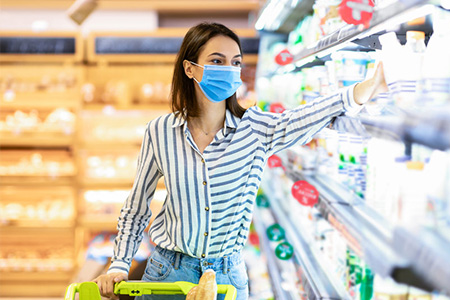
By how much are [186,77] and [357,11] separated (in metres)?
0.76

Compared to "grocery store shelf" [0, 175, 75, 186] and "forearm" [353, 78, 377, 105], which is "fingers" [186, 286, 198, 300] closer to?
"forearm" [353, 78, 377, 105]

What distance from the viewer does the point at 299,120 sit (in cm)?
168

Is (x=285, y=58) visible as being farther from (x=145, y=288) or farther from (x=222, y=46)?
(x=145, y=288)

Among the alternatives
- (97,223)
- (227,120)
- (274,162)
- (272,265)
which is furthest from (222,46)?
(97,223)

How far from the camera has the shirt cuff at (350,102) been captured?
1464 mm

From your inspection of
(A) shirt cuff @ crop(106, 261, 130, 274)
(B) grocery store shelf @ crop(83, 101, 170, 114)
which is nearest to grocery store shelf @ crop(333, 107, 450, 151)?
(A) shirt cuff @ crop(106, 261, 130, 274)

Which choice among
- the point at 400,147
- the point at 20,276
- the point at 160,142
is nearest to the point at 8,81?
the point at 20,276

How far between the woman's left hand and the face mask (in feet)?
1.65

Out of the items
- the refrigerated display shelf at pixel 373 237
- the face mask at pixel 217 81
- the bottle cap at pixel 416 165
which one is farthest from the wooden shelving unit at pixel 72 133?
the bottle cap at pixel 416 165

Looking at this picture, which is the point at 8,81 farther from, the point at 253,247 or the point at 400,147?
the point at 400,147

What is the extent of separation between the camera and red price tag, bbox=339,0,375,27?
50.7 inches

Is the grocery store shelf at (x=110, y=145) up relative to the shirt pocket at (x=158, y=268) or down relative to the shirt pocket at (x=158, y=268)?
down

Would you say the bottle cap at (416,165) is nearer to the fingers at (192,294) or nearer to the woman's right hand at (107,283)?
the fingers at (192,294)

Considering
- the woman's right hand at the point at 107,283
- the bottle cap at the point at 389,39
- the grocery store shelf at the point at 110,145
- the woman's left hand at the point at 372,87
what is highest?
the bottle cap at the point at 389,39
